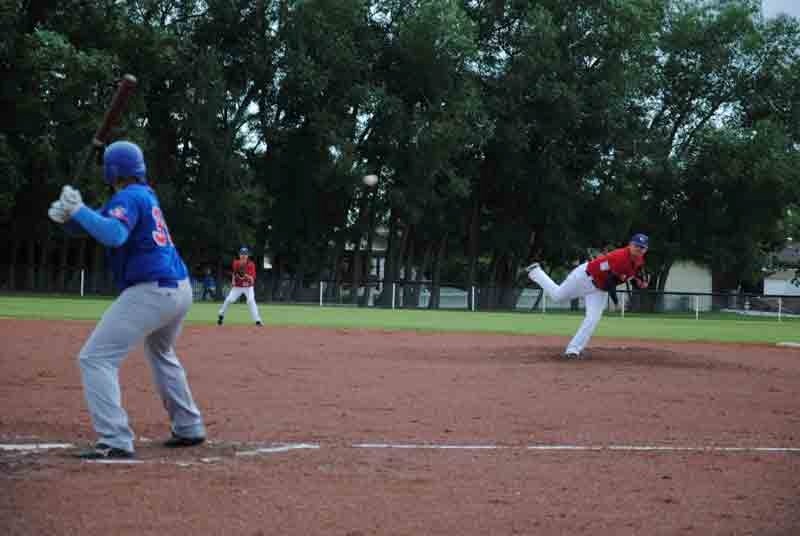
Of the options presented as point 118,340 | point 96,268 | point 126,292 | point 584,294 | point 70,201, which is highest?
point 96,268

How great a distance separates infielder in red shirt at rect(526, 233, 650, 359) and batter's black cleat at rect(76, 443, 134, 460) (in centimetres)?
1087

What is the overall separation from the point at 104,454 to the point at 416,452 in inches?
92.2

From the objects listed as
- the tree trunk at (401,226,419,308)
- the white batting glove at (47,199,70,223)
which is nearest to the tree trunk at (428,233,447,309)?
the tree trunk at (401,226,419,308)

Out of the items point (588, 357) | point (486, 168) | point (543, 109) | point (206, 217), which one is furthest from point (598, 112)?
point (588, 357)

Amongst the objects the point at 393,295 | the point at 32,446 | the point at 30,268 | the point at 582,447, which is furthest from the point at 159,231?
the point at 393,295

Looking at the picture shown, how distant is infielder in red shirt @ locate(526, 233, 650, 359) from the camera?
1748 centimetres

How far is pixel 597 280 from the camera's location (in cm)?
1773

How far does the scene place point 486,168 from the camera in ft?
197

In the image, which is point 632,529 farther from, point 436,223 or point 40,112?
point 436,223

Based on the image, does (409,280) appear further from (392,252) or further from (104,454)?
(104,454)

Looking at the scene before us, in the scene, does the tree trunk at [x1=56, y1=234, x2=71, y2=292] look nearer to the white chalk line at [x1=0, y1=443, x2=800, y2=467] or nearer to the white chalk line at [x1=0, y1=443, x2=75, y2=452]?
the white chalk line at [x1=0, y1=443, x2=75, y2=452]

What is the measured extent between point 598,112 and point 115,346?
173 ft

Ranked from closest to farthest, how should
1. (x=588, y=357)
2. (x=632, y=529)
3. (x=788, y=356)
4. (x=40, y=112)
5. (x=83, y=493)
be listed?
1. (x=632, y=529)
2. (x=83, y=493)
3. (x=588, y=357)
4. (x=788, y=356)
5. (x=40, y=112)

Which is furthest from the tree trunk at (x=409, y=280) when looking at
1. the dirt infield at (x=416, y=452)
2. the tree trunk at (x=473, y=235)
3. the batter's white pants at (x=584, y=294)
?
the dirt infield at (x=416, y=452)
